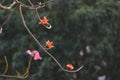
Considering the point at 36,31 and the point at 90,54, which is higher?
A: the point at 36,31

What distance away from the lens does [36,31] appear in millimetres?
4379

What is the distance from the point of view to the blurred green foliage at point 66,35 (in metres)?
4.34

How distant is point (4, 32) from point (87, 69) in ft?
2.72

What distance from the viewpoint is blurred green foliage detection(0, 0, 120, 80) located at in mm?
4336

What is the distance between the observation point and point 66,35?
4.50 metres

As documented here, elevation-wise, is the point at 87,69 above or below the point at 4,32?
below

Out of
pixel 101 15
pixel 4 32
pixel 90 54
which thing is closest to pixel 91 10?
pixel 101 15

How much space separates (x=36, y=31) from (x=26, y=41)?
0.40ft

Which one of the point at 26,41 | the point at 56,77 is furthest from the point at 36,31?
the point at 56,77

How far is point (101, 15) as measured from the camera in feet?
14.4

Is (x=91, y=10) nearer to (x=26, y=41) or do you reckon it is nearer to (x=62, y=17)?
(x=62, y=17)

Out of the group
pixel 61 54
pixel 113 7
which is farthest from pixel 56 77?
pixel 113 7

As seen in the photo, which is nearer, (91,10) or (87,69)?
(91,10)

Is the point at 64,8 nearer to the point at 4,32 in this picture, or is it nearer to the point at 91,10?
the point at 91,10
